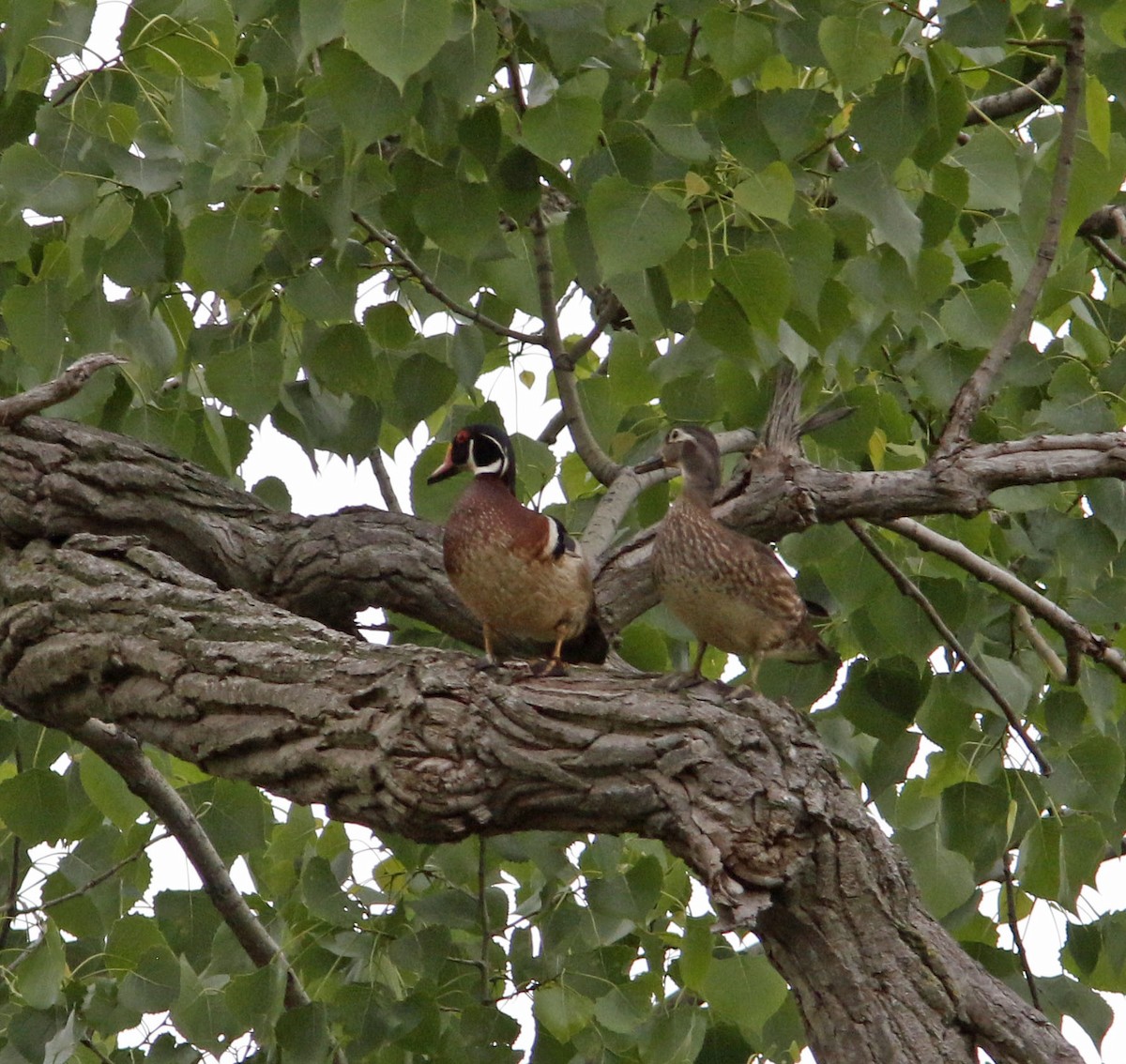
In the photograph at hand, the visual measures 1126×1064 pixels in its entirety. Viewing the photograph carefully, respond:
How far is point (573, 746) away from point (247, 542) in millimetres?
1367

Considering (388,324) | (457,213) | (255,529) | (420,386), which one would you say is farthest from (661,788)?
(255,529)

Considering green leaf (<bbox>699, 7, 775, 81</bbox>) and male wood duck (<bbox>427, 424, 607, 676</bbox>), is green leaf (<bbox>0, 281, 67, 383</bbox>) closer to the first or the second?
male wood duck (<bbox>427, 424, 607, 676</bbox>)

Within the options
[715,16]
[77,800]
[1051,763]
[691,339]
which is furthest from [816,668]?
[77,800]

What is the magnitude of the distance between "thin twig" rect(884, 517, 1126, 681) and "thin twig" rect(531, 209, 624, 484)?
0.72 metres

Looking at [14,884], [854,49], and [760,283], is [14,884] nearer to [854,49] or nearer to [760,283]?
[760,283]

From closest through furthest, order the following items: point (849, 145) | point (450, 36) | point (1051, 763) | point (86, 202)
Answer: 1. point (450, 36)
2. point (86, 202)
3. point (1051, 763)
4. point (849, 145)

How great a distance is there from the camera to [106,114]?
2920 mm

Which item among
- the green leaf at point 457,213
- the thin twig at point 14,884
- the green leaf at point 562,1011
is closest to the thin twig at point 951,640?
the green leaf at point 457,213

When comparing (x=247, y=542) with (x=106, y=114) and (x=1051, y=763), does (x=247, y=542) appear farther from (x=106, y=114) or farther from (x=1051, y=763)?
(x=1051, y=763)

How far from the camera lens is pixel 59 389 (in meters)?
3.15

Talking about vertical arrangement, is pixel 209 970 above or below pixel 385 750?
below

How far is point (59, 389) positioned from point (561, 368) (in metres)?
1.10

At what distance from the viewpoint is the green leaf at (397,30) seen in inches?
87.3

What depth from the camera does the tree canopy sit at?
245 cm
